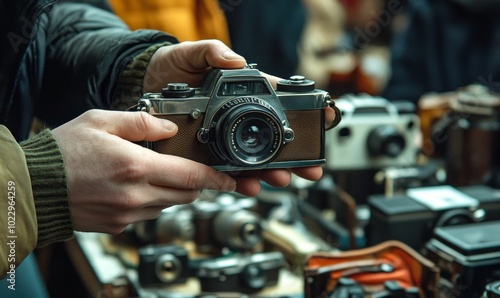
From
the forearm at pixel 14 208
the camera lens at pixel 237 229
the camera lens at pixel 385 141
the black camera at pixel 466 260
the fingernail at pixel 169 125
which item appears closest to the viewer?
the forearm at pixel 14 208

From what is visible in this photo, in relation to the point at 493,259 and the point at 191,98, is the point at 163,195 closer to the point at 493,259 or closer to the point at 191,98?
the point at 191,98

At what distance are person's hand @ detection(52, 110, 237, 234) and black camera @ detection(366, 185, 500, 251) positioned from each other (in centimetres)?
45

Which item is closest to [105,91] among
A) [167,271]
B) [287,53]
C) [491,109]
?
[167,271]

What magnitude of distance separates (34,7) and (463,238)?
66 cm

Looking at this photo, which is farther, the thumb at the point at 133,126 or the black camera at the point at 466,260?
the black camera at the point at 466,260

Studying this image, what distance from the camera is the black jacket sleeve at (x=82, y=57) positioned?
1.05 meters

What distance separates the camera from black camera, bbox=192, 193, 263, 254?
52.7 inches

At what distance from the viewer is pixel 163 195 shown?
798 millimetres

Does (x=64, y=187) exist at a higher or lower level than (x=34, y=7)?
lower

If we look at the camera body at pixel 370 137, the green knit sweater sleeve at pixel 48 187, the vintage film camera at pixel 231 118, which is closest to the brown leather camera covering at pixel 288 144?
the vintage film camera at pixel 231 118

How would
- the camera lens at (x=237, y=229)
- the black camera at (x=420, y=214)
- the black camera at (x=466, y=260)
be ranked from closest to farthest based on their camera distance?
the black camera at (x=466, y=260) → the black camera at (x=420, y=214) → the camera lens at (x=237, y=229)

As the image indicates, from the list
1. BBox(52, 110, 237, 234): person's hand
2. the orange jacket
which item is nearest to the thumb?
BBox(52, 110, 237, 234): person's hand

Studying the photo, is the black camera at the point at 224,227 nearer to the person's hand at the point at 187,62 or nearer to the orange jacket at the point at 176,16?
the person's hand at the point at 187,62

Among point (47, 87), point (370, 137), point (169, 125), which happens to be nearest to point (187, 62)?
point (169, 125)
